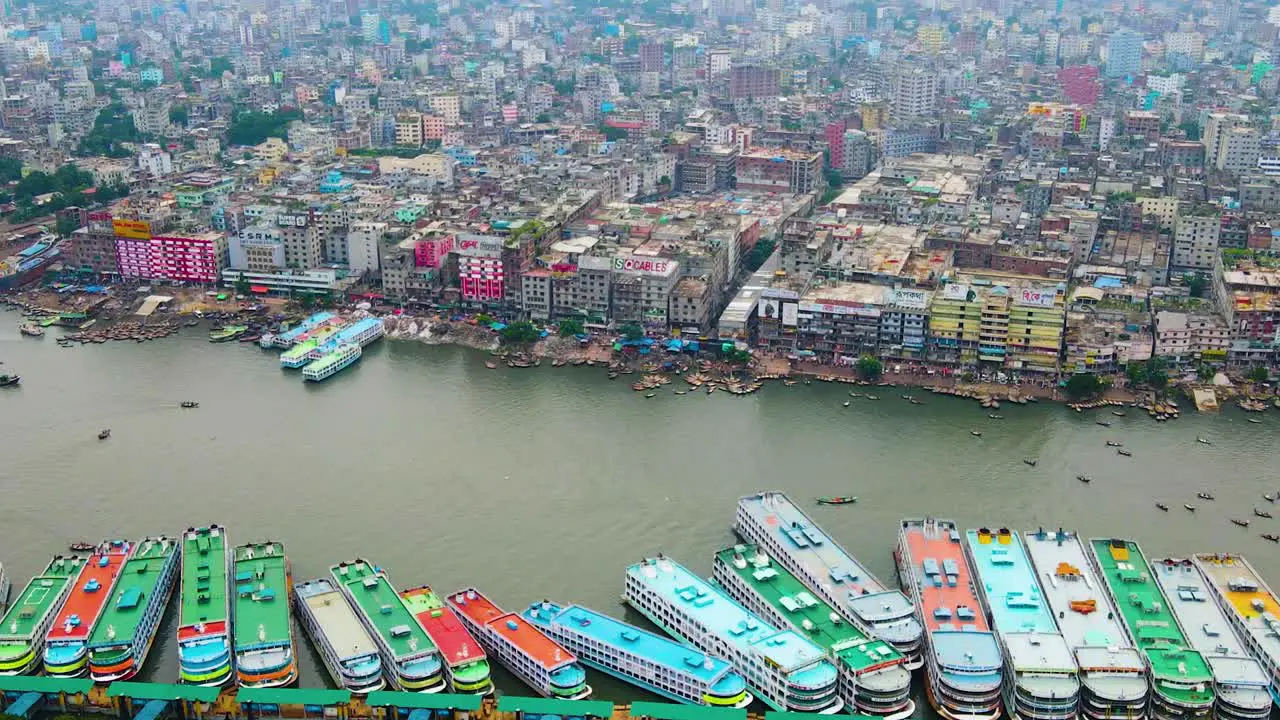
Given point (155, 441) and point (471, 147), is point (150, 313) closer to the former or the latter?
point (155, 441)

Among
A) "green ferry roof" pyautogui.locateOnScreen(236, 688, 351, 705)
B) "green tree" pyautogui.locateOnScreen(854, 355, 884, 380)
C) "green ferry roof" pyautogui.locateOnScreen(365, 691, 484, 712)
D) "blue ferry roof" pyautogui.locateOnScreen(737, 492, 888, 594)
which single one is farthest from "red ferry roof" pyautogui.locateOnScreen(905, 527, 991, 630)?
"green tree" pyautogui.locateOnScreen(854, 355, 884, 380)

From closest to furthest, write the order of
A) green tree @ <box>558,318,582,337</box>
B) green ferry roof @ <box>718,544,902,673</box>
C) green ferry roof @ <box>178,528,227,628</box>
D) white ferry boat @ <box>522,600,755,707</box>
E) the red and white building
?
1. white ferry boat @ <box>522,600,755,707</box>
2. green ferry roof @ <box>718,544,902,673</box>
3. green ferry roof @ <box>178,528,227,628</box>
4. green tree @ <box>558,318,582,337</box>
5. the red and white building

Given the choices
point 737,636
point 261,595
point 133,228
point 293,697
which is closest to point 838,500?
point 737,636

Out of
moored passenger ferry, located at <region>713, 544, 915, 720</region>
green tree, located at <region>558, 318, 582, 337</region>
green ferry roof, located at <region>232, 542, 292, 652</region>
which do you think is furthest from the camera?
green tree, located at <region>558, 318, 582, 337</region>

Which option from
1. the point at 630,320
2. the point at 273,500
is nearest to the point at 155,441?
the point at 273,500

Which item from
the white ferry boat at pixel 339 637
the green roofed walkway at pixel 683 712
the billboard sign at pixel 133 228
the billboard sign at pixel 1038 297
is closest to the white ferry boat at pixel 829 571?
the green roofed walkway at pixel 683 712

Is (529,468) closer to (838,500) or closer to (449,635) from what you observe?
(838,500)

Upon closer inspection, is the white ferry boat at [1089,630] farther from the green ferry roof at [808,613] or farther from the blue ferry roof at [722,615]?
the blue ferry roof at [722,615]

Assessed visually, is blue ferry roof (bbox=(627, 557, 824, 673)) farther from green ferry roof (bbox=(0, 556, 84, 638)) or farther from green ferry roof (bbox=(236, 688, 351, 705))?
green ferry roof (bbox=(0, 556, 84, 638))
